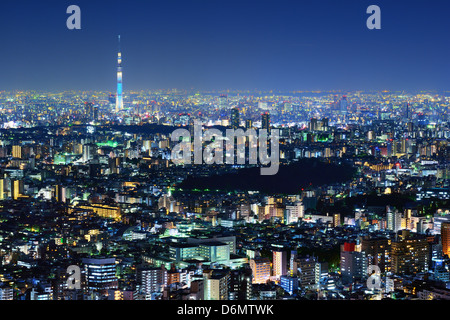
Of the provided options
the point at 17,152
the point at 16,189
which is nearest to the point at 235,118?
the point at 17,152

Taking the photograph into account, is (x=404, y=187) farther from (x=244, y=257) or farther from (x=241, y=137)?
(x=244, y=257)

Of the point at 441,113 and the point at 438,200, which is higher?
the point at 441,113

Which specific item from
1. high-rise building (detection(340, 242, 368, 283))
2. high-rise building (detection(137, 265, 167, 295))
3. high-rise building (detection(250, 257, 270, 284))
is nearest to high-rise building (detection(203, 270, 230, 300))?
high-rise building (detection(137, 265, 167, 295))

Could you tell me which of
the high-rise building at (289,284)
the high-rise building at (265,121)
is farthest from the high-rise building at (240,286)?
the high-rise building at (265,121)

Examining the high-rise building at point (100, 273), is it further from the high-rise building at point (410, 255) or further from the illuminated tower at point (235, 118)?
the illuminated tower at point (235, 118)

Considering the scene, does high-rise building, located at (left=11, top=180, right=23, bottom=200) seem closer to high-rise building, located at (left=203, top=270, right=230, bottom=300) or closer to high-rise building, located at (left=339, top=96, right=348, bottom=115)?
high-rise building, located at (left=339, top=96, right=348, bottom=115)

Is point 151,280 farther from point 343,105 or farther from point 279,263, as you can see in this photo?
point 343,105
